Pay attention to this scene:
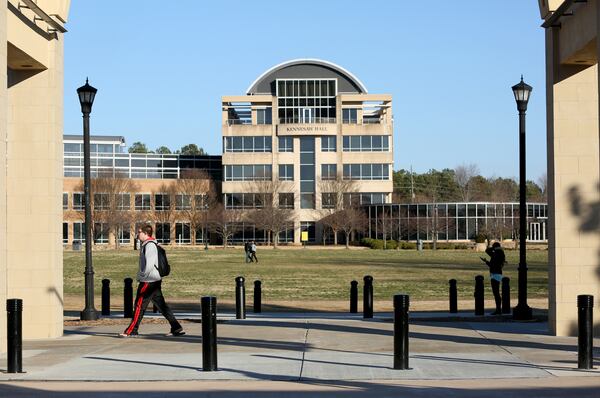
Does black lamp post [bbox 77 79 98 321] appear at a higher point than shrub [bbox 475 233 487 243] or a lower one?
higher

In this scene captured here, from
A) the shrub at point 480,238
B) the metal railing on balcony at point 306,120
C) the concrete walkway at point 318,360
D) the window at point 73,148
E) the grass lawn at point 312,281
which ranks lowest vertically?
the grass lawn at point 312,281

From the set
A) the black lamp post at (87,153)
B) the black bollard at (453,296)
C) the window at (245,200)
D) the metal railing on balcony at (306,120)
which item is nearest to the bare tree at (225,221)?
the window at (245,200)

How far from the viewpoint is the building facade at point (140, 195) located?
110875mm

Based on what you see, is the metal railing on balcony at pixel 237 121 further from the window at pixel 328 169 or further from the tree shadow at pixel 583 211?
the tree shadow at pixel 583 211

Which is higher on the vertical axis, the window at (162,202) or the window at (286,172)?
the window at (286,172)

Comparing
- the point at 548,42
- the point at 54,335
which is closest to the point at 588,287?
the point at 548,42

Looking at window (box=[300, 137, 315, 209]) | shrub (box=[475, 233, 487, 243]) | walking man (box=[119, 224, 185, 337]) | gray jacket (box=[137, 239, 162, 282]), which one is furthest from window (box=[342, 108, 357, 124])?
gray jacket (box=[137, 239, 162, 282])

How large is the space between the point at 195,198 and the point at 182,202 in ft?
10.5

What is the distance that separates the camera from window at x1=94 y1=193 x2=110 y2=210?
110 m

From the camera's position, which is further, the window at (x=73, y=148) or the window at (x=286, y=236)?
the window at (x=73, y=148)

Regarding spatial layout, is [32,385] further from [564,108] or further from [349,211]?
[349,211]

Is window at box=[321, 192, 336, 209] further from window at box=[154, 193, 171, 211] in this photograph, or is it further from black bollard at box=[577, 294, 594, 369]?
black bollard at box=[577, 294, 594, 369]

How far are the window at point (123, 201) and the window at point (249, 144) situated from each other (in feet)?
41.5

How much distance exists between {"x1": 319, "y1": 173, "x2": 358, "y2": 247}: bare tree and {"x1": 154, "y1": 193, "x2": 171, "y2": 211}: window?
60.1 ft
